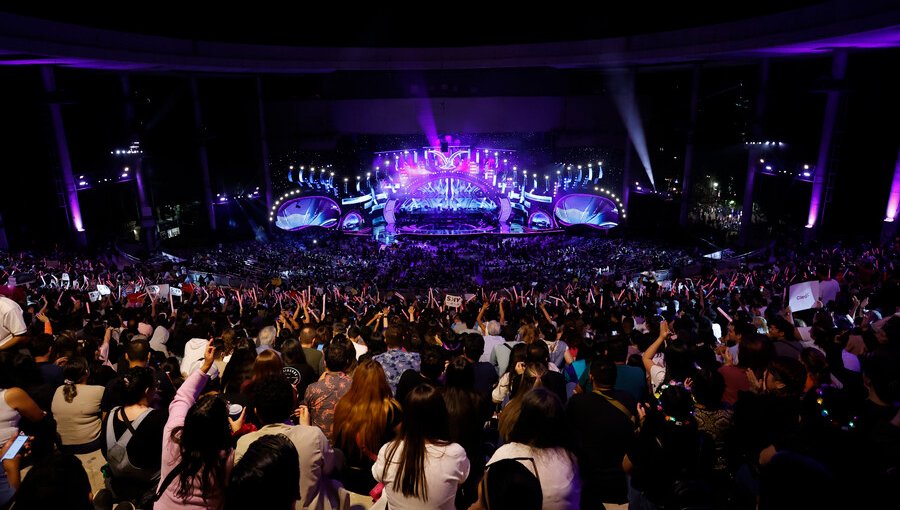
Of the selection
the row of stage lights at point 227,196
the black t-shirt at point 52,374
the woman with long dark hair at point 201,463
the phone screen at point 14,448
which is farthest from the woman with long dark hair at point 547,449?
the row of stage lights at point 227,196

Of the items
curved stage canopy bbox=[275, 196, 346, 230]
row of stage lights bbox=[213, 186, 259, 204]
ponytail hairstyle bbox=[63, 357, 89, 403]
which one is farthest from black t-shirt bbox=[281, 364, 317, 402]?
row of stage lights bbox=[213, 186, 259, 204]

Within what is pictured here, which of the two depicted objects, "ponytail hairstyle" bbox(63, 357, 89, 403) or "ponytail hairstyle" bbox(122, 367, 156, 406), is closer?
"ponytail hairstyle" bbox(122, 367, 156, 406)

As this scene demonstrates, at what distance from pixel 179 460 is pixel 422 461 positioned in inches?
54.6

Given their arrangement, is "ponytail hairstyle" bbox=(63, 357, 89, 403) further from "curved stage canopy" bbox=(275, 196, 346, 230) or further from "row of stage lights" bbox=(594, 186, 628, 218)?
"row of stage lights" bbox=(594, 186, 628, 218)

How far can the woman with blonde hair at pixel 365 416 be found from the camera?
3.62 metres

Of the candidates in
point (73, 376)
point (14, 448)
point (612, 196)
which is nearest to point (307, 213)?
point (612, 196)

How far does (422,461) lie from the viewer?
9.29 feet

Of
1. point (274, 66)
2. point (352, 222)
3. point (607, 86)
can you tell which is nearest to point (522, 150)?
point (607, 86)

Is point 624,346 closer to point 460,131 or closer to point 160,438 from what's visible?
point 160,438

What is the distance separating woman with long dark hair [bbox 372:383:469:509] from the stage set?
88.0ft

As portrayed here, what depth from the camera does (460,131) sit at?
112 feet

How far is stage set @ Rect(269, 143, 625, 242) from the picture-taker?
3047 centimetres

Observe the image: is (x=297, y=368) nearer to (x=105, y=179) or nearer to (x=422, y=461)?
(x=422, y=461)

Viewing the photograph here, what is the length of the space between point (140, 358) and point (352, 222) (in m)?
Result: 27.2
